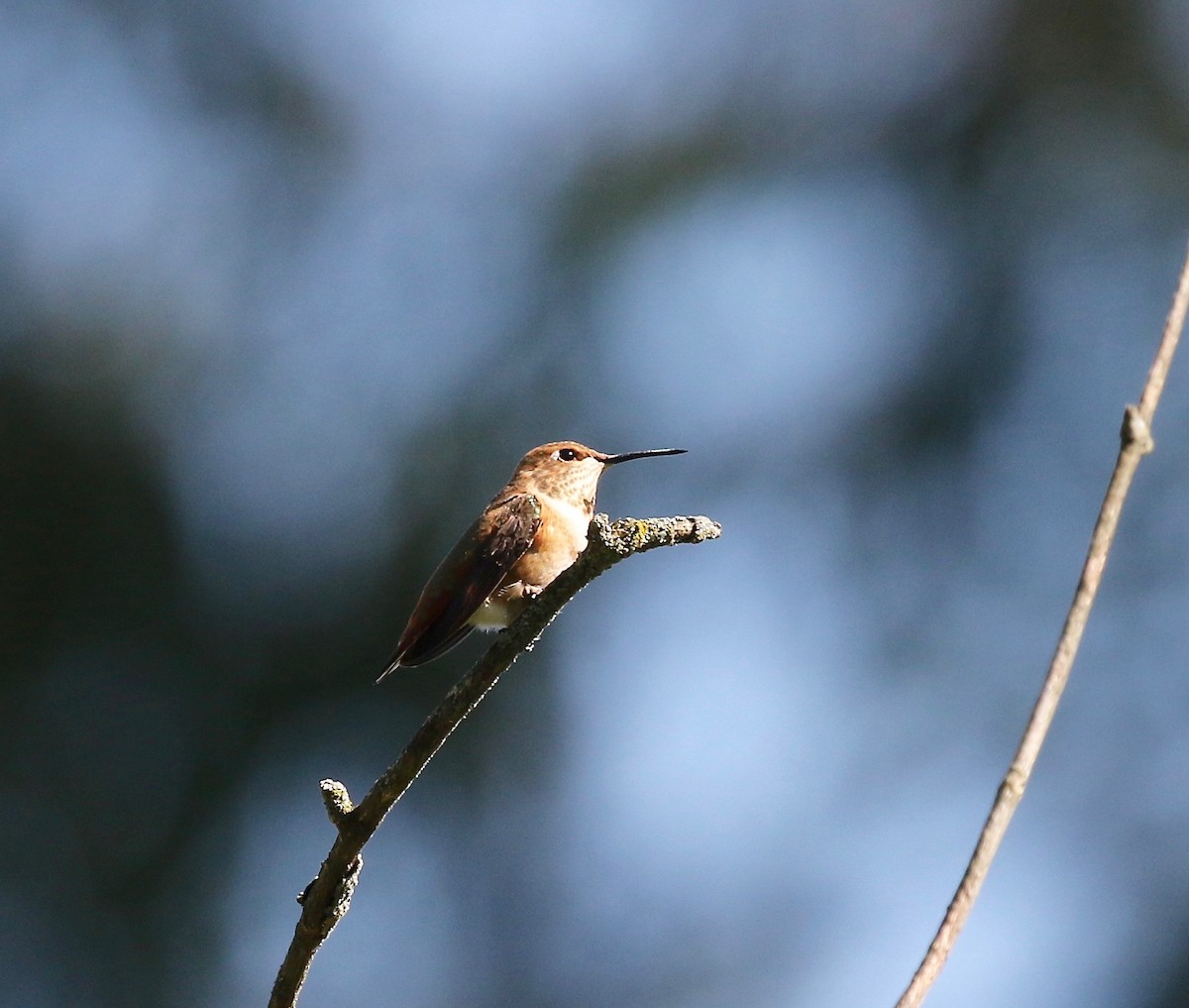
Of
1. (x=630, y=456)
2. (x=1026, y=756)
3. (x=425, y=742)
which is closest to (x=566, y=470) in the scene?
(x=630, y=456)

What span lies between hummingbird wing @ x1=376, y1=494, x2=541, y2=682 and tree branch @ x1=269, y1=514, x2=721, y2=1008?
58.2 inches

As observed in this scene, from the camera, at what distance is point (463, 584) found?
3744 mm

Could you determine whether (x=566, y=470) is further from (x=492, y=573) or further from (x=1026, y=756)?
(x=1026, y=756)

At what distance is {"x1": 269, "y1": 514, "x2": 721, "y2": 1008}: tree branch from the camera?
6.21 feet

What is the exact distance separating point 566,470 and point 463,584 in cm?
103

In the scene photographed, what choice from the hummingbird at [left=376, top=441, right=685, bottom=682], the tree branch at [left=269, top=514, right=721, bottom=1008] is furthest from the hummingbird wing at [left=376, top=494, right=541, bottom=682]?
the tree branch at [left=269, top=514, right=721, bottom=1008]

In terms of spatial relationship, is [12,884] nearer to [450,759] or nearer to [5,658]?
[5,658]

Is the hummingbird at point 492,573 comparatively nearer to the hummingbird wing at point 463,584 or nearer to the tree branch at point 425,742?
the hummingbird wing at point 463,584

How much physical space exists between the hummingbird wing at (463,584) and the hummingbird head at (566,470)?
61cm

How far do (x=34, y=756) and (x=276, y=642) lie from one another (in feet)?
5.52

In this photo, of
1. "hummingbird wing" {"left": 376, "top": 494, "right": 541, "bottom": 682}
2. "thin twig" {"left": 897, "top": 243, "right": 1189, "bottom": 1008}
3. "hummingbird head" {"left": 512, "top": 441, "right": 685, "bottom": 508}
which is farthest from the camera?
"hummingbird head" {"left": 512, "top": 441, "right": 685, "bottom": 508}


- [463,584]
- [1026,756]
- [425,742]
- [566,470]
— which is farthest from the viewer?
[566,470]

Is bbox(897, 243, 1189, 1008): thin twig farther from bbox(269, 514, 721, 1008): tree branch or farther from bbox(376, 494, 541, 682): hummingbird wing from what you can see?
bbox(376, 494, 541, 682): hummingbird wing

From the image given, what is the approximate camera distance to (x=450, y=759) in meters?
9.79
